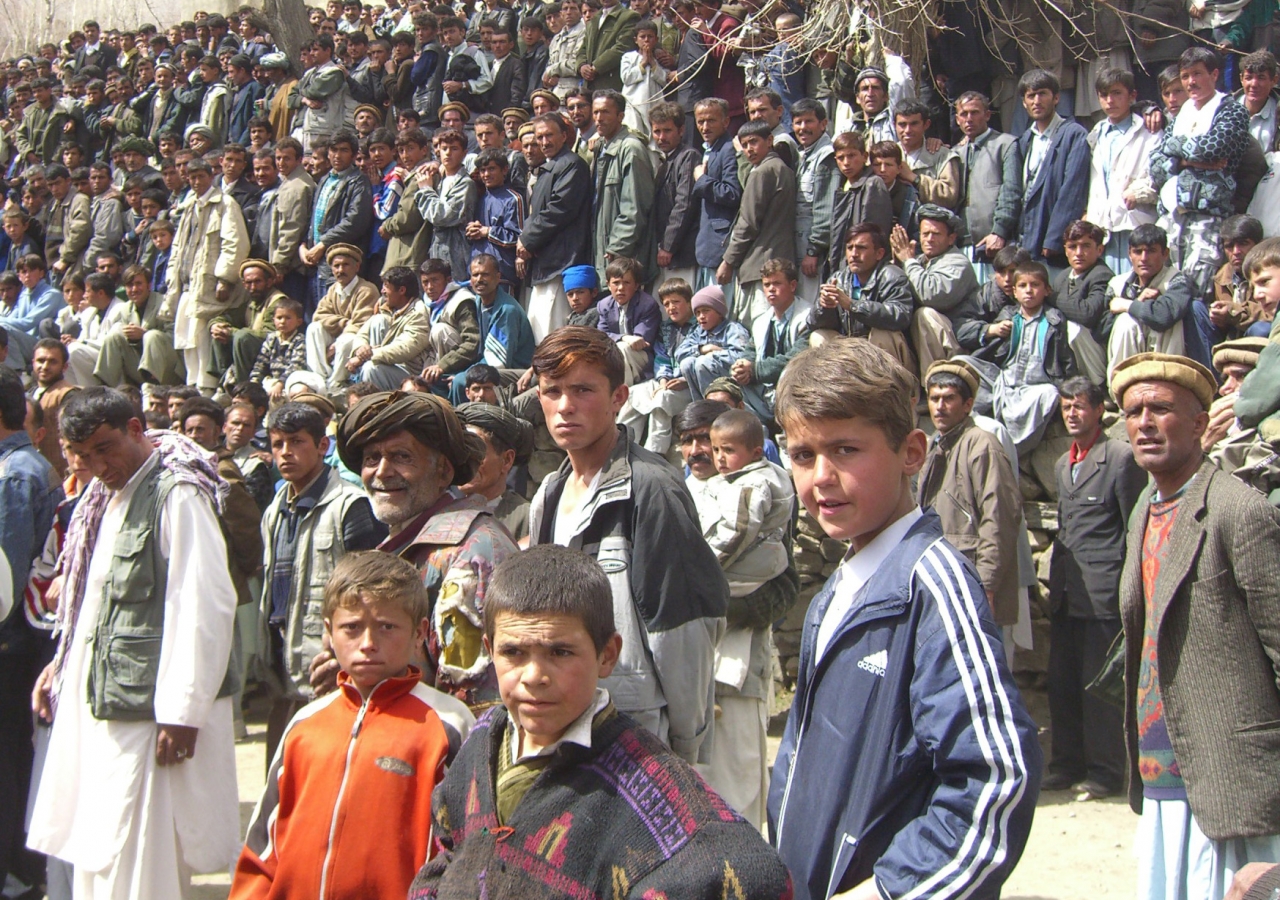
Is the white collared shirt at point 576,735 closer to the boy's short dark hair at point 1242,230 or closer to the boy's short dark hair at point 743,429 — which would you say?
the boy's short dark hair at point 743,429

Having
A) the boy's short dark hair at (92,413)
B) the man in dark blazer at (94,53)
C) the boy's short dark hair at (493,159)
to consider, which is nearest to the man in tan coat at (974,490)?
the boy's short dark hair at (92,413)

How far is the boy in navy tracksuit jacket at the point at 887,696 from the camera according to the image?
63.1 inches

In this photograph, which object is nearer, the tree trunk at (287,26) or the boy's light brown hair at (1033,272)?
the boy's light brown hair at (1033,272)

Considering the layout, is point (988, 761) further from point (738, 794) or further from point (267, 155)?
point (267, 155)

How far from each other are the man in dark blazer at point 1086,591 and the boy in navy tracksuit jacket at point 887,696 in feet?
12.6

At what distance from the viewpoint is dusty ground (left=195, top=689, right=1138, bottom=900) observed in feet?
14.4

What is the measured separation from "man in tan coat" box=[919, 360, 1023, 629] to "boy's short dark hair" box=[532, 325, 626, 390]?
3.09 m

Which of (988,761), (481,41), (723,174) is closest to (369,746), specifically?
(988,761)

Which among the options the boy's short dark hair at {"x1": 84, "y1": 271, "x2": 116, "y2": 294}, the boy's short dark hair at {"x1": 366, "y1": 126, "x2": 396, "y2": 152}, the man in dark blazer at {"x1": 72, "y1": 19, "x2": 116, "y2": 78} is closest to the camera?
the boy's short dark hair at {"x1": 366, "y1": 126, "x2": 396, "y2": 152}

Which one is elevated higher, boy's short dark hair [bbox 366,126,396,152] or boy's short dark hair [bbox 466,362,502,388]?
boy's short dark hair [bbox 366,126,396,152]

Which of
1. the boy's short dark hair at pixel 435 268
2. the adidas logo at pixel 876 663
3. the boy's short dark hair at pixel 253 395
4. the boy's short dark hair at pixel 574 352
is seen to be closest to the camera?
the adidas logo at pixel 876 663

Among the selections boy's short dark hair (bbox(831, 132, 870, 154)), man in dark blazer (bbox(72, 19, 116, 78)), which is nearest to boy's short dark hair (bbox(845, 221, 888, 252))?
boy's short dark hair (bbox(831, 132, 870, 154))

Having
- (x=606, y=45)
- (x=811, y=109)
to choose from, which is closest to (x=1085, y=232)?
(x=811, y=109)

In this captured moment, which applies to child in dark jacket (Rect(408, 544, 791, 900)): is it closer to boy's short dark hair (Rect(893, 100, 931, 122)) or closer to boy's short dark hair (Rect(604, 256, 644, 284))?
boy's short dark hair (Rect(604, 256, 644, 284))
